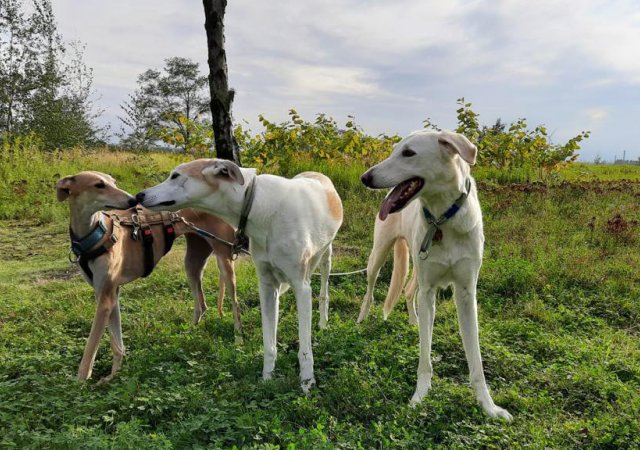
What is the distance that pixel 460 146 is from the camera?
122 inches

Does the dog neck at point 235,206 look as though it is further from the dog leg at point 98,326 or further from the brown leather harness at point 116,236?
the dog leg at point 98,326

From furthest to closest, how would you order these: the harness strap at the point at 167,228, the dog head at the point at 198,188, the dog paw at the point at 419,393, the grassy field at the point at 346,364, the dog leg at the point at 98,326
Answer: the harness strap at the point at 167,228 < the dog leg at the point at 98,326 < the dog head at the point at 198,188 < the dog paw at the point at 419,393 < the grassy field at the point at 346,364

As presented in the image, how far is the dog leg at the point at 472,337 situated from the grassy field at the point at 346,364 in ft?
0.36

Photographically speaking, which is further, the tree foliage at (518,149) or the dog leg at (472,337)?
the tree foliage at (518,149)

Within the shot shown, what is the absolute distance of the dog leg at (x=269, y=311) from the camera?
3.95 meters

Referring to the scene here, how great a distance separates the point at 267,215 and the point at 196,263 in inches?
76.0

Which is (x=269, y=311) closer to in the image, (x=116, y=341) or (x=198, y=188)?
(x=198, y=188)

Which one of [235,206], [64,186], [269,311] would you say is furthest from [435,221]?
[64,186]

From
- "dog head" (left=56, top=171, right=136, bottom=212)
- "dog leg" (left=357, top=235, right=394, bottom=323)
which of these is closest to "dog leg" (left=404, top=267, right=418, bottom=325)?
"dog leg" (left=357, top=235, right=394, bottom=323)

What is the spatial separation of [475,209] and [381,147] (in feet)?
32.9

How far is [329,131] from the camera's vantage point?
12617 mm

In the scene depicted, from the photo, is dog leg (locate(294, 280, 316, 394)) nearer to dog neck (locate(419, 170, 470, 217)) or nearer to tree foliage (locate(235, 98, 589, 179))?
dog neck (locate(419, 170, 470, 217))

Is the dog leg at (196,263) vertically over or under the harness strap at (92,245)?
under

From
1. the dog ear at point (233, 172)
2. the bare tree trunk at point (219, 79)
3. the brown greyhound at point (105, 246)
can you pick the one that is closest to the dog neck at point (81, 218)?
the brown greyhound at point (105, 246)
